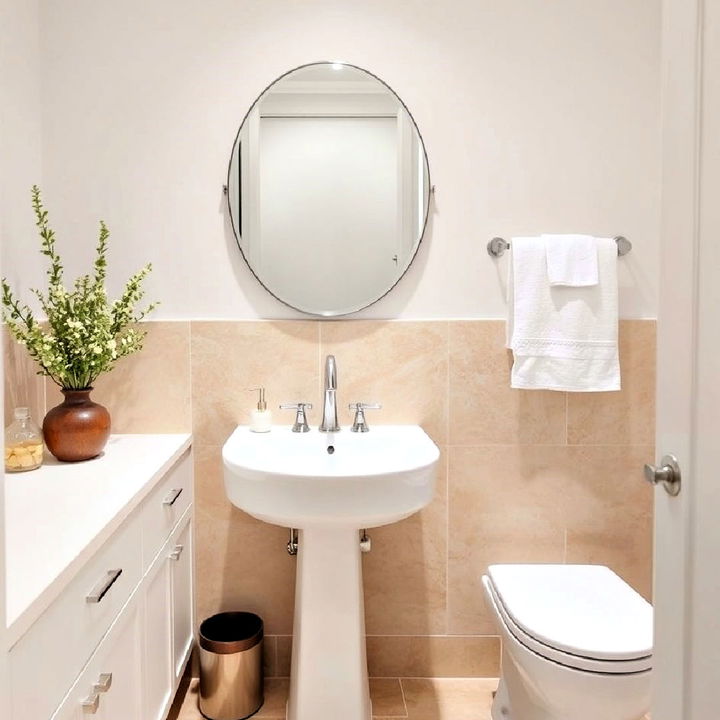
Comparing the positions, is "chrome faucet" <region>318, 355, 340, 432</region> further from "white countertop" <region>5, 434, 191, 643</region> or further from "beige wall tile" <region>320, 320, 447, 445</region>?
"white countertop" <region>5, 434, 191, 643</region>

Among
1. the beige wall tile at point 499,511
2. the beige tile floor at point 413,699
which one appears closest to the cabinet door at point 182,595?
the beige tile floor at point 413,699

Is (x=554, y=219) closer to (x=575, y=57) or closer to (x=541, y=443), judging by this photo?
(x=575, y=57)

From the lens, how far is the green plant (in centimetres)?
174

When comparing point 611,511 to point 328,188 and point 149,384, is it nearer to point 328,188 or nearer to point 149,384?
point 328,188

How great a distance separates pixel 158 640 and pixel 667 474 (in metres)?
1.31

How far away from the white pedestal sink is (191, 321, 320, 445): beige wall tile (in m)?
0.10

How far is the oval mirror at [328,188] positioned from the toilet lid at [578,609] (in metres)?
0.93

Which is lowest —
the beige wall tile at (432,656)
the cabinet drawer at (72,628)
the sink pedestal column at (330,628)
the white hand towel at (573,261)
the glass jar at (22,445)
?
the beige wall tile at (432,656)

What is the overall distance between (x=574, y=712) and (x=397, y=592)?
2.33 feet

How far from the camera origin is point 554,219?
82.0 inches

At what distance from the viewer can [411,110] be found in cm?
205

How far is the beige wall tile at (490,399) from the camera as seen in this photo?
6.83ft

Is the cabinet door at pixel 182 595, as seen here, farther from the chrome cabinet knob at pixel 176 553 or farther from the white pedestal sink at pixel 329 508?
the white pedestal sink at pixel 329 508

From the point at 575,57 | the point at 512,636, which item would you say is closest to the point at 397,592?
the point at 512,636
